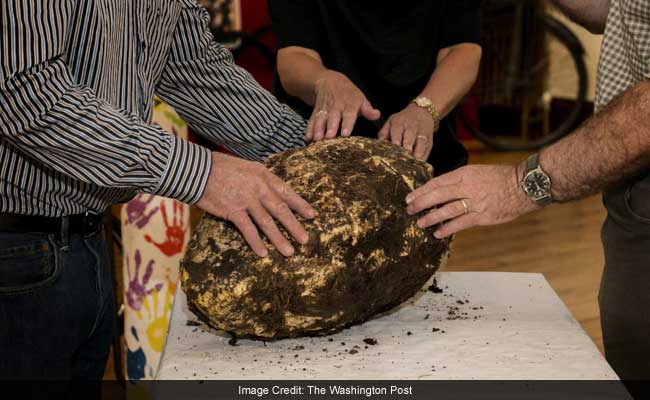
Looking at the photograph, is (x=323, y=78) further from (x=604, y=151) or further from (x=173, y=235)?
(x=173, y=235)

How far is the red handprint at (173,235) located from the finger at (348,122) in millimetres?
990

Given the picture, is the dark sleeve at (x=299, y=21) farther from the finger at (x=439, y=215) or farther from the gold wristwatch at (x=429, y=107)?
the finger at (x=439, y=215)

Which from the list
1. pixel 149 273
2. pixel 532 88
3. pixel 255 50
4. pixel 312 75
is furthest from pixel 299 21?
pixel 532 88

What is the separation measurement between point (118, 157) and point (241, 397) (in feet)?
1.51

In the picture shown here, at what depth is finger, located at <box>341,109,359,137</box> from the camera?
6.23 ft

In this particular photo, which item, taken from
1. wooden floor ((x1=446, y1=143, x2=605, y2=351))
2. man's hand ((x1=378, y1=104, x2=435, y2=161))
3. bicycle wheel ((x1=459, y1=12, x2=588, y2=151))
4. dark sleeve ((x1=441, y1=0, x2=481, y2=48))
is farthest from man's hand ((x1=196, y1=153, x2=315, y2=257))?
bicycle wheel ((x1=459, y1=12, x2=588, y2=151))

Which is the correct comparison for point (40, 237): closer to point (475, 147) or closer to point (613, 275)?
point (613, 275)

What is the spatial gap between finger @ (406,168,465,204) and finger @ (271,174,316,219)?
0.72 ft

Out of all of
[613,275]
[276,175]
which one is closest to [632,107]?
[613,275]

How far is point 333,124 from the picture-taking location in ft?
6.26

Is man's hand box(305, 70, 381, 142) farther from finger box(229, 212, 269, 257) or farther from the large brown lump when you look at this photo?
finger box(229, 212, 269, 257)

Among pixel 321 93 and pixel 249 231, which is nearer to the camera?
pixel 249 231

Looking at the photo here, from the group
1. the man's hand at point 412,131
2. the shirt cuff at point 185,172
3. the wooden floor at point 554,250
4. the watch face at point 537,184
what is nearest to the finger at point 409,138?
the man's hand at point 412,131

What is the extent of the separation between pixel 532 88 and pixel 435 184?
485 cm
